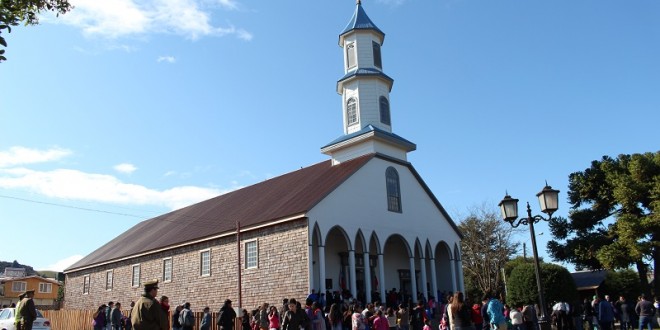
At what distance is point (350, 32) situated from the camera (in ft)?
109

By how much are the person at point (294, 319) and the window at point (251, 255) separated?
1308 centimetres

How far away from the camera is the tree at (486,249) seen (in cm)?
4578

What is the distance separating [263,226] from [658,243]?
20.6 meters

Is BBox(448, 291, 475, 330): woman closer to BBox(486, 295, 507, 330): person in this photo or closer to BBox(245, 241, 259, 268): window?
BBox(486, 295, 507, 330): person

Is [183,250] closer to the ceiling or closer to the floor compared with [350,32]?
closer to the floor

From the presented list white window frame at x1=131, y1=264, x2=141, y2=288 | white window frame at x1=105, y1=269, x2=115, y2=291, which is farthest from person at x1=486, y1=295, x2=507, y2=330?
white window frame at x1=105, y1=269, x2=115, y2=291

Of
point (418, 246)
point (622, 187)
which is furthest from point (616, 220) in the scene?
point (418, 246)

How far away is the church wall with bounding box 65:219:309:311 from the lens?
24.8 meters

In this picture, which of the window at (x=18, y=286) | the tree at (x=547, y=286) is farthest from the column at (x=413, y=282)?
the window at (x=18, y=286)

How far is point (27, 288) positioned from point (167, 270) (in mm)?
48299

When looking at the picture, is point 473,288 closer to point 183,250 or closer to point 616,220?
point 616,220

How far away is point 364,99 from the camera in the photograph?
31.7m

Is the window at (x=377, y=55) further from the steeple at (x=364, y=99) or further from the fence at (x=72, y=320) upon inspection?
the fence at (x=72, y=320)

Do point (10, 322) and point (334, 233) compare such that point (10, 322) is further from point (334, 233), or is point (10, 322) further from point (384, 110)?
point (384, 110)
